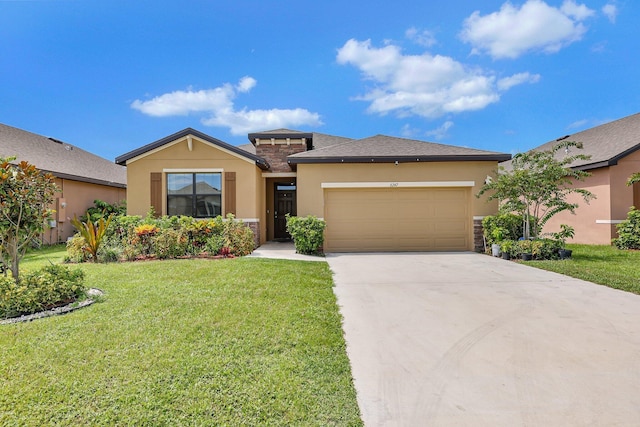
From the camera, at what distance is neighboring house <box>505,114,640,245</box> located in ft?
38.8

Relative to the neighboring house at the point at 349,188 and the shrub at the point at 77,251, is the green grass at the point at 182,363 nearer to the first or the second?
the shrub at the point at 77,251

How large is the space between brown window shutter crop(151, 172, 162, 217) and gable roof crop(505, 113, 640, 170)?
16105 millimetres

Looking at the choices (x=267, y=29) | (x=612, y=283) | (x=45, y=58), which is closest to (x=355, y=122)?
(x=267, y=29)

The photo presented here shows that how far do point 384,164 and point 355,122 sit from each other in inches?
497

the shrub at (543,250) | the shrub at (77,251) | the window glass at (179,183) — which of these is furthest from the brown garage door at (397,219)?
the shrub at (77,251)

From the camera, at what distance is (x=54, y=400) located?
2.49 metres

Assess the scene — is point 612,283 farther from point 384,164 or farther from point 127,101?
point 127,101

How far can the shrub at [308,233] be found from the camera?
1020 centimetres

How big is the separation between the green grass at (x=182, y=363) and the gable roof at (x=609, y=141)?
42.5ft

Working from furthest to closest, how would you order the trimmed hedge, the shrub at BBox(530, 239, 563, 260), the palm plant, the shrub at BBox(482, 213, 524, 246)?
the shrub at BBox(482, 213, 524, 246) < the shrub at BBox(530, 239, 563, 260) < the trimmed hedge < the palm plant

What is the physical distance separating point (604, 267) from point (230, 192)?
11.1 metres

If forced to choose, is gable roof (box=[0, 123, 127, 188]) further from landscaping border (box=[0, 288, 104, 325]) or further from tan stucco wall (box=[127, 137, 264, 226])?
landscaping border (box=[0, 288, 104, 325])

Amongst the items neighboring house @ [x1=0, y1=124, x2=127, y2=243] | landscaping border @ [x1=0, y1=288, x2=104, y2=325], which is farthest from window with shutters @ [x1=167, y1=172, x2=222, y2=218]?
landscaping border @ [x1=0, y1=288, x2=104, y2=325]

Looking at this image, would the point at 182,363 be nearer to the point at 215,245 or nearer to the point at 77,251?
the point at 215,245
